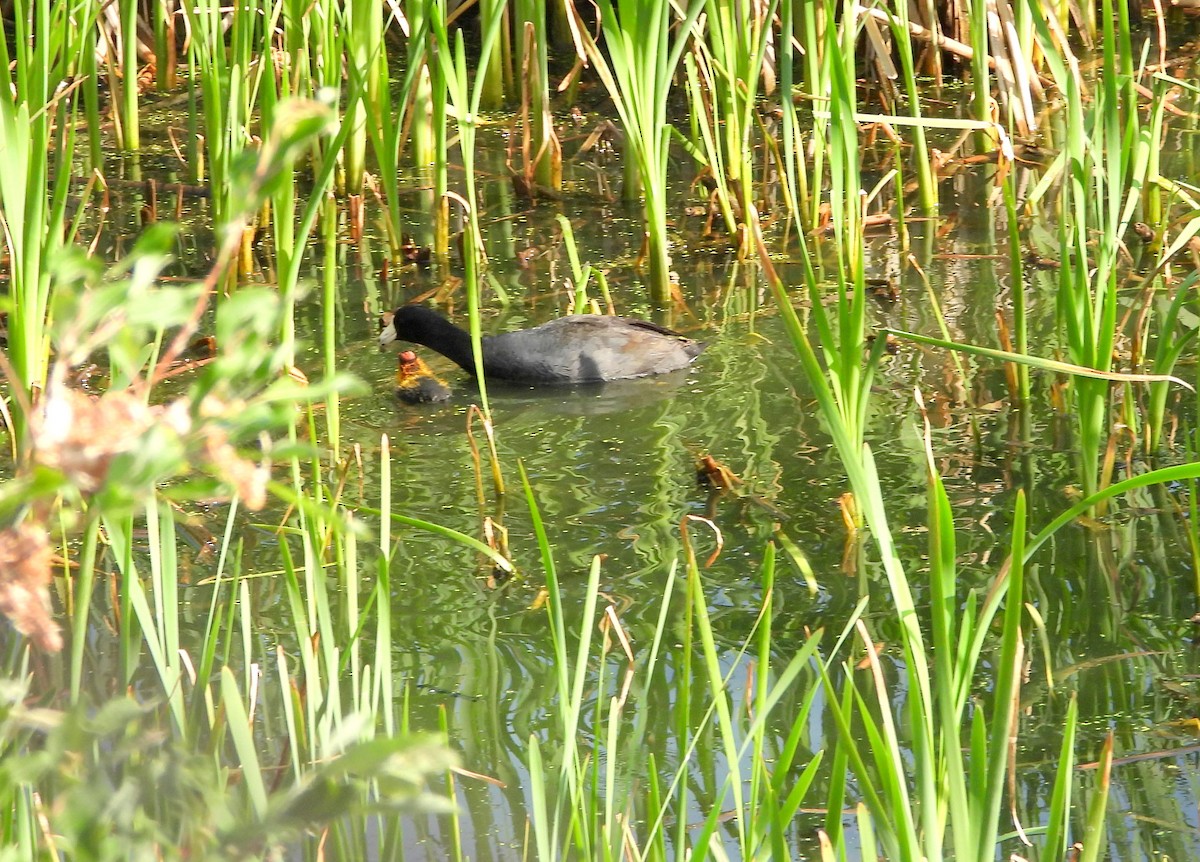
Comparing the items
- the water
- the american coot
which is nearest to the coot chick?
the water

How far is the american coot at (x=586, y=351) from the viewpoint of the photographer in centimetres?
412

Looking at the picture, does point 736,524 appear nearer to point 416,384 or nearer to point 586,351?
point 586,351

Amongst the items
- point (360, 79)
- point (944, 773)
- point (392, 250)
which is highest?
point (360, 79)

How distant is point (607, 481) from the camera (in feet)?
11.2

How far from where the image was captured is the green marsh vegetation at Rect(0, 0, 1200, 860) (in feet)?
2.17

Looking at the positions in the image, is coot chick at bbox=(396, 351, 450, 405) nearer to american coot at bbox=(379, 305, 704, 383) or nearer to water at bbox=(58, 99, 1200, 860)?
water at bbox=(58, 99, 1200, 860)

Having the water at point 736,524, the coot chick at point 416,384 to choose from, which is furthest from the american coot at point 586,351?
the coot chick at point 416,384

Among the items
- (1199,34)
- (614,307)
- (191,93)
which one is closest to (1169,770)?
(614,307)

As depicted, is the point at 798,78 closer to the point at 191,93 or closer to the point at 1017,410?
the point at 191,93

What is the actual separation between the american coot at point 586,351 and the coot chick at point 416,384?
6.3 inches

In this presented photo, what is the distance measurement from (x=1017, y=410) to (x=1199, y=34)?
4017 mm

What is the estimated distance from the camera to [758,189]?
212 inches

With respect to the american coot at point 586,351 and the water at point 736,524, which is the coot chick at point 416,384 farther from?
the american coot at point 586,351

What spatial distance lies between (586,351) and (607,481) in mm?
794
